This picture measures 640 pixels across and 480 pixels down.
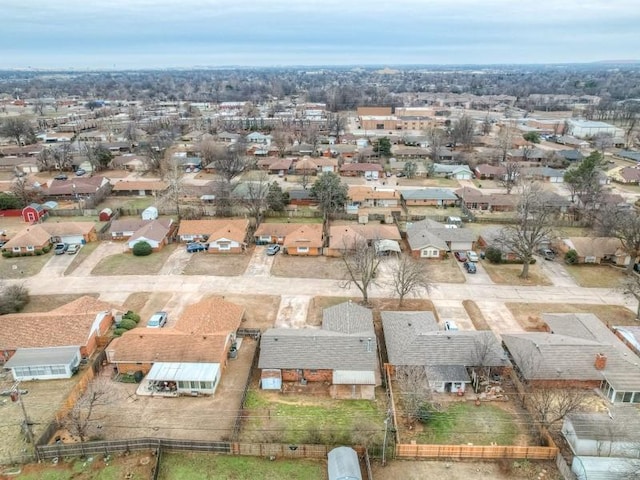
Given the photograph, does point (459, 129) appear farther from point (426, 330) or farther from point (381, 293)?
point (426, 330)

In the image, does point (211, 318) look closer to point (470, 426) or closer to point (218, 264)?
point (218, 264)

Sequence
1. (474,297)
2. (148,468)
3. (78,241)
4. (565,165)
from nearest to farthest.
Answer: (148,468), (474,297), (78,241), (565,165)

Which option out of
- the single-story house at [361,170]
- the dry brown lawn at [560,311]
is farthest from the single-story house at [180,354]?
the single-story house at [361,170]

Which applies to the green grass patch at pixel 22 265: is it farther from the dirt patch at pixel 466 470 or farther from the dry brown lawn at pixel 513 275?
the dry brown lawn at pixel 513 275

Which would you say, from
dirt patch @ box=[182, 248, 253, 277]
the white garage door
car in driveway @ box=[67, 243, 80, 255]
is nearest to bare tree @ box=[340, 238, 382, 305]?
dirt patch @ box=[182, 248, 253, 277]

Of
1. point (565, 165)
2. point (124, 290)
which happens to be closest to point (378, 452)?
point (124, 290)

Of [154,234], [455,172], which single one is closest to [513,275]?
[154,234]
